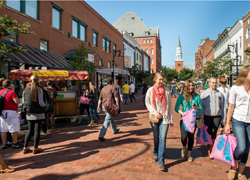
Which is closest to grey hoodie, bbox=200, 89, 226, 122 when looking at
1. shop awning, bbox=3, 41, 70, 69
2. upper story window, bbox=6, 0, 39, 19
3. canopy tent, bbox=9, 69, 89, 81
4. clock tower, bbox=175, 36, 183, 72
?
canopy tent, bbox=9, 69, 89, 81

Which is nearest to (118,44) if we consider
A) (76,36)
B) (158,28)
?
(76,36)

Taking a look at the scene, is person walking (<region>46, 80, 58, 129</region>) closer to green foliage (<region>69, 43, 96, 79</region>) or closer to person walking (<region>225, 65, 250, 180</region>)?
green foliage (<region>69, 43, 96, 79</region>)

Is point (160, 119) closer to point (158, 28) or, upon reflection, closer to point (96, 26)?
point (96, 26)

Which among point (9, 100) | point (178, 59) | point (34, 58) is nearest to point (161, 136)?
point (9, 100)

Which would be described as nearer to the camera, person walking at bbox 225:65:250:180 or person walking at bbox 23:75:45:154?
person walking at bbox 225:65:250:180

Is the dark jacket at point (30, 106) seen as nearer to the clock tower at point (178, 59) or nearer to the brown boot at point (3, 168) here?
the brown boot at point (3, 168)

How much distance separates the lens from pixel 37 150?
184 inches

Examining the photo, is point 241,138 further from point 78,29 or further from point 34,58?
point 78,29

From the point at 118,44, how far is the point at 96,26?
862 cm

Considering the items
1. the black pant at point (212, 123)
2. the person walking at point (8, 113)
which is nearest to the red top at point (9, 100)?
the person walking at point (8, 113)

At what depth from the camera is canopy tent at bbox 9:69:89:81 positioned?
7230 mm

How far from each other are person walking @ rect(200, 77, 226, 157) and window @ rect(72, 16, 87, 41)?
51.4 ft

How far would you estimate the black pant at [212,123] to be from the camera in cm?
422

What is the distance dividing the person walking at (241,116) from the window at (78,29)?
16548mm
